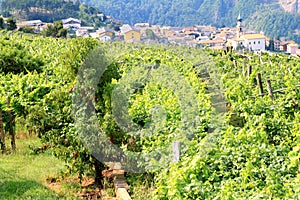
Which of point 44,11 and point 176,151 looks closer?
point 176,151

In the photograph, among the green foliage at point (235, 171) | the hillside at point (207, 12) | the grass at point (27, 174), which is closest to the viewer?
the green foliage at point (235, 171)

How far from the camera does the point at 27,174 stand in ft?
25.1

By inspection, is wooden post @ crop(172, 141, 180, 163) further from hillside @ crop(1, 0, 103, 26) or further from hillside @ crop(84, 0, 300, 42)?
hillside @ crop(84, 0, 300, 42)

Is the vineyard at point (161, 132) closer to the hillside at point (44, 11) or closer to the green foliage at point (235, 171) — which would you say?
the green foliage at point (235, 171)

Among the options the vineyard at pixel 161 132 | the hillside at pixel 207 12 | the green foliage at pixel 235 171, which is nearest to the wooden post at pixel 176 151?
the vineyard at pixel 161 132

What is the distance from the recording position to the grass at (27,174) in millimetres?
6715

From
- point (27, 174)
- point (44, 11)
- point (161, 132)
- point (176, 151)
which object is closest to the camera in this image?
point (176, 151)

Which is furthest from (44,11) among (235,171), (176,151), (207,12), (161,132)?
(207,12)

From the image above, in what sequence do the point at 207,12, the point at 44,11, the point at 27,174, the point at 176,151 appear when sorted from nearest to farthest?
1. the point at 176,151
2. the point at 27,174
3. the point at 44,11
4. the point at 207,12

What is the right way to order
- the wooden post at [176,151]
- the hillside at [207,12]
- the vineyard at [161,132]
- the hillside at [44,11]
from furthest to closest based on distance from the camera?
the hillside at [207,12] < the hillside at [44,11] < the wooden post at [176,151] < the vineyard at [161,132]

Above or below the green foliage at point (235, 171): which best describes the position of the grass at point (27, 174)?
below

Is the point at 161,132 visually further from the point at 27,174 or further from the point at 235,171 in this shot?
the point at 27,174

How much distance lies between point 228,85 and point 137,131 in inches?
124

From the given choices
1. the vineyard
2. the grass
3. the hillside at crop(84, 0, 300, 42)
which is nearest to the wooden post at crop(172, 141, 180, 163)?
the vineyard
